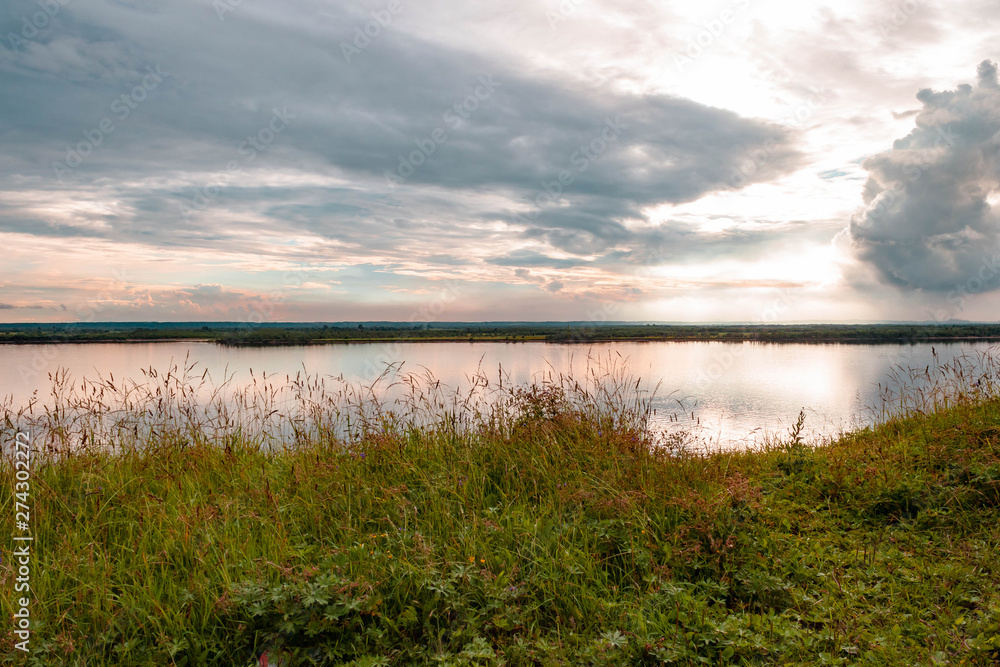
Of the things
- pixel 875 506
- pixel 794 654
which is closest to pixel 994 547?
pixel 875 506

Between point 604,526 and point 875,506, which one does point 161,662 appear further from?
point 875,506

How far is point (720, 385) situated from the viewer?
80.4 ft

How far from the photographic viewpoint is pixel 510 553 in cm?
390

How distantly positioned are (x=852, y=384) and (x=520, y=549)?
26.6m

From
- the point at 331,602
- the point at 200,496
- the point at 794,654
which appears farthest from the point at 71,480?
the point at 794,654

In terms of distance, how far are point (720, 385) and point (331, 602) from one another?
24.0 meters

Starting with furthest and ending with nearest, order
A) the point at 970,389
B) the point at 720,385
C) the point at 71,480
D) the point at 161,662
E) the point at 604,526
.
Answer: the point at 720,385
the point at 970,389
the point at 71,480
the point at 604,526
the point at 161,662

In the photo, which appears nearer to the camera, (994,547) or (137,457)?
(994,547)

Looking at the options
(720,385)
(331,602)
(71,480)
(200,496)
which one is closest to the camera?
(331,602)

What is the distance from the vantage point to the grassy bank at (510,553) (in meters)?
3.18

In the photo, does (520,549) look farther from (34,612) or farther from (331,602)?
(34,612)

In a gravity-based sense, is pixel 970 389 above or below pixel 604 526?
above

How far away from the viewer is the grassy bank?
10.4 ft

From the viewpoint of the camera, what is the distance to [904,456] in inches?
240
